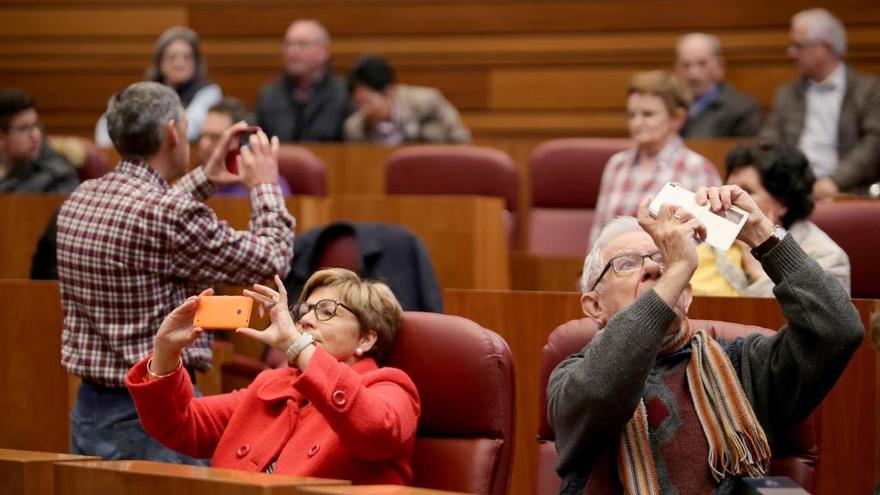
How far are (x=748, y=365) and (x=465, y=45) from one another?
4721mm

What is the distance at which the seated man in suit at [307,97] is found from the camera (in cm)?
597

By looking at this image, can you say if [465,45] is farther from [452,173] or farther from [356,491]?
[356,491]

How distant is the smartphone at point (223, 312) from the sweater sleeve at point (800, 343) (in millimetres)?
836

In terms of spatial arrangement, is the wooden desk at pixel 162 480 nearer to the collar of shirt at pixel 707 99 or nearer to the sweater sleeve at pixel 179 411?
the sweater sleeve at pixel 179 411

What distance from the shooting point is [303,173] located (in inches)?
196

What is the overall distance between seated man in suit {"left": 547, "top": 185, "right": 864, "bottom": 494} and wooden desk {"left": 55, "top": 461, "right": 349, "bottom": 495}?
45 cm

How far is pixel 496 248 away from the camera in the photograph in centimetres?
428

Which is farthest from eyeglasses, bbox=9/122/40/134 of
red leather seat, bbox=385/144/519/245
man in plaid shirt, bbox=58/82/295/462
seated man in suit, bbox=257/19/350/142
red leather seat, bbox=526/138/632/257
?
red leather seat, bbox=526/138/632/257

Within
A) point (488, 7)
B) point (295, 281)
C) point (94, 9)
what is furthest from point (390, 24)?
point (295, 281)

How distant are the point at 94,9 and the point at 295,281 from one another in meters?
4.09

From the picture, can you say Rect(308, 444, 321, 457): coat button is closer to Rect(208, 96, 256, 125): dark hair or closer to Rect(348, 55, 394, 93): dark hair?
Rect(208, 96, 256, 125): dark hair

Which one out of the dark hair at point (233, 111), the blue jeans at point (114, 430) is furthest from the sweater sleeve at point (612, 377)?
the dark hair at point (233, 111)

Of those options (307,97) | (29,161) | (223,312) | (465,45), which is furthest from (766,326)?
(465,45)

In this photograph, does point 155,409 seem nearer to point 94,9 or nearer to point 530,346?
point 530,346
